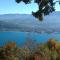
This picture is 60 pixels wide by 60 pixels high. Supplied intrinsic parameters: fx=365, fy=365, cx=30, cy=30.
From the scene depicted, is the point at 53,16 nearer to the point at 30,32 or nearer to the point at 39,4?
the point at 30,32

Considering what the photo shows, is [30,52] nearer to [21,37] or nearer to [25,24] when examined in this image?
[21,37]

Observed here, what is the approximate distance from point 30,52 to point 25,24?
2453 millimetres

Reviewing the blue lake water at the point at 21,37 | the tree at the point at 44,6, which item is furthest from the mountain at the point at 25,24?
the tree at the point at 44,6

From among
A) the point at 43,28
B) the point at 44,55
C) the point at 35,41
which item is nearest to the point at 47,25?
the point at 43,28

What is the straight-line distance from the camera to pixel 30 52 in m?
15.9

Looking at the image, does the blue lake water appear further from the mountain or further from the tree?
the tree

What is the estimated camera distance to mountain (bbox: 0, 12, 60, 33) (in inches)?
698

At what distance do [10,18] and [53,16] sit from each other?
2167 mm

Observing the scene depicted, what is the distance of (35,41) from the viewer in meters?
16.8

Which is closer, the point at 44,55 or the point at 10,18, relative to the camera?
the point at 44,55

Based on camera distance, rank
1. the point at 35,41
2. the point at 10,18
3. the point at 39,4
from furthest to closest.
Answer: the point at 10,18
the point at 35,41
the point at 39,4

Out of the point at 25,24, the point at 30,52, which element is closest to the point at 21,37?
the point at 25,24

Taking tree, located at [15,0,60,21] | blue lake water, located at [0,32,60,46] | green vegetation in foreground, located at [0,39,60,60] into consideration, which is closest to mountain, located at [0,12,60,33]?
blue lake water, located at [0,32,60,46]

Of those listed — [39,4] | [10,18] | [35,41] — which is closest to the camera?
[39,4]
